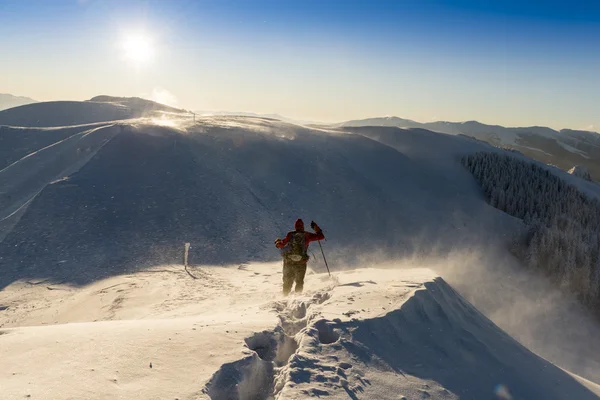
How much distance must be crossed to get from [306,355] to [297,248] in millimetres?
5330

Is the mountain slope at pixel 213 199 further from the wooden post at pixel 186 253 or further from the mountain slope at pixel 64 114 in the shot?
the mountain slope at pixel 64 114

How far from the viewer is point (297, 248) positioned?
10953 mm

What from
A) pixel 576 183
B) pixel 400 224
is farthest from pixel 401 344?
pixel 576 183

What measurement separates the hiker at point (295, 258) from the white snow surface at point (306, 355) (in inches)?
76.2

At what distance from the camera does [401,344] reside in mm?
6285

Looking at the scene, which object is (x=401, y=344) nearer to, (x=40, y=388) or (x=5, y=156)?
(x=40, y=388)

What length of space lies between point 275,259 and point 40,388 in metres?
11.7

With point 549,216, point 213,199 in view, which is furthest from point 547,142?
point 213,199

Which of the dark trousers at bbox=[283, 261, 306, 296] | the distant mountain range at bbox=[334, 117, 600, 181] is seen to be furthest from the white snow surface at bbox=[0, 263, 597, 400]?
the distant mountain range at bbox=[334, 117, 600, 181]

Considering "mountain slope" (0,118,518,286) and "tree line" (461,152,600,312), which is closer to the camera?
"mountain slope" (0,118,518,286)

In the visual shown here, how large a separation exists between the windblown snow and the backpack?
1103 millimetres

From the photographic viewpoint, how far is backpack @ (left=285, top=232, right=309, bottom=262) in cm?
1078

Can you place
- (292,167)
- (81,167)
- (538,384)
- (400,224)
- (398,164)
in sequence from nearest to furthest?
(538,384)
(81,167)
(400,224)
(292,167)
(398,164)

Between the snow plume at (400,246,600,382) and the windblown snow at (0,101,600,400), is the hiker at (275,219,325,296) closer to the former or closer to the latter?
the windblown snow at (0,101,600,400)
